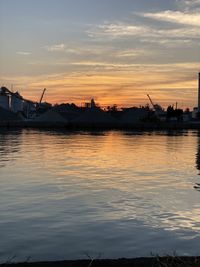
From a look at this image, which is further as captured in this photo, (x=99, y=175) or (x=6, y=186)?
(x=99, y=175)

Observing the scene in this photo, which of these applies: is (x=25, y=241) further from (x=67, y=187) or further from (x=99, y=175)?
(x=99, y=175)

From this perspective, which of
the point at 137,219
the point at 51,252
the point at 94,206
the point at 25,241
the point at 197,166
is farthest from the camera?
the point at 197,166

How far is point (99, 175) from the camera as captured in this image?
34.8 meters

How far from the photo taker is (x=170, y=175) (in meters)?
36.0

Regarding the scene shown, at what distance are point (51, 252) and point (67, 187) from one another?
14.2 meters

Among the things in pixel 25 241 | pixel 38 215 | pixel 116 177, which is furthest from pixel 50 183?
pixel 25 241

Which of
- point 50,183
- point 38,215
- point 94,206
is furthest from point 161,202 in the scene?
point 50,183

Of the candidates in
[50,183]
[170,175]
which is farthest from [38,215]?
[170,175]

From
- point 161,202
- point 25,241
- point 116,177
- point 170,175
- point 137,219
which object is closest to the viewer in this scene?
point 25,241

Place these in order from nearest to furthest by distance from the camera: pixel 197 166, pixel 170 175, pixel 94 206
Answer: pixel 94 206 < pixel 170 175 < pixel 197 166

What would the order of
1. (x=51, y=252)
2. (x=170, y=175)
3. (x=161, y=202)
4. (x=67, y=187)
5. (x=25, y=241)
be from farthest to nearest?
(x=170, y=175) < (x=67, y=187) < (x=161, y=202) < (x=25, y=241) < (x=51, y=252)

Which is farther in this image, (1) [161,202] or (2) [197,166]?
(2) [197,166]

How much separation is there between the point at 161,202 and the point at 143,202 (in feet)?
2.89

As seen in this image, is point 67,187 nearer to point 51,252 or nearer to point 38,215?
point 38,215
